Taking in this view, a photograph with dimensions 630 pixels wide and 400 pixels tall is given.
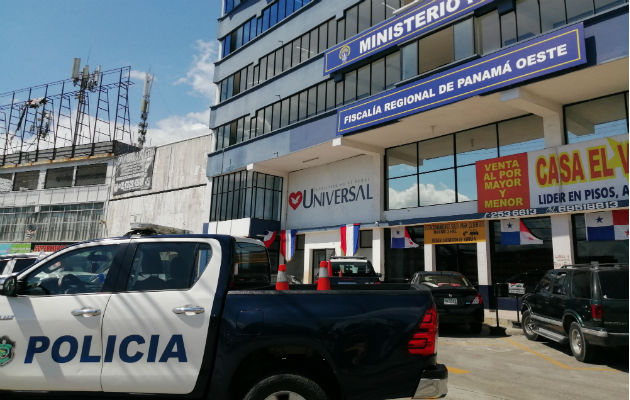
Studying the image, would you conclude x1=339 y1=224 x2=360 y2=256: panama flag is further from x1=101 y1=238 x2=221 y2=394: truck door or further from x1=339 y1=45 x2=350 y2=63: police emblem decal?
x1=101 y1=238 x2=221 y2=394: truck door

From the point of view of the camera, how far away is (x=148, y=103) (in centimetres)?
6906

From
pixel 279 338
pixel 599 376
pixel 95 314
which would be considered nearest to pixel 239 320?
pixel 279 338

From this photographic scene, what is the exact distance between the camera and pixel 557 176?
48.4 feet

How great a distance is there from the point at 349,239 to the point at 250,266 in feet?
58.6

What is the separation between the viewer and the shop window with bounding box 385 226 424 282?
1933cm

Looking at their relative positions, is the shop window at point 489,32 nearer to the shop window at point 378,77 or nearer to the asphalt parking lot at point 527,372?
the shop window at point 378,77

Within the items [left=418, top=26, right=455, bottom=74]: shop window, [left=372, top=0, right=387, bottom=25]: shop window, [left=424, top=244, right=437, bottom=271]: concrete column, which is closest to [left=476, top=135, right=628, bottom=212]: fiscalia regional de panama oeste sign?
[left=424, top=244, right=437, bottom=271]: concrete column

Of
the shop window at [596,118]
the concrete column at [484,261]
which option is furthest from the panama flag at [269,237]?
the shop window at [596,118]

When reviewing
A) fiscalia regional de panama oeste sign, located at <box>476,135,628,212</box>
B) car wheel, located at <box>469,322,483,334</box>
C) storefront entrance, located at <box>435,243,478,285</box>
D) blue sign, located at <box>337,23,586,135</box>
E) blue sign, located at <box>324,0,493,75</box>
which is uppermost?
blue sign, located at <box>324,0,493,75</box>

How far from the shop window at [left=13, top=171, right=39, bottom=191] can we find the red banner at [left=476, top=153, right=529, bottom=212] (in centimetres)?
5380

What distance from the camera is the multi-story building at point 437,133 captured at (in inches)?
541

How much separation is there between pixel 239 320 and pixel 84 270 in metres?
1.73

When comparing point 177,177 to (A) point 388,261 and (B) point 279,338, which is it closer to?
(A) point 388,261

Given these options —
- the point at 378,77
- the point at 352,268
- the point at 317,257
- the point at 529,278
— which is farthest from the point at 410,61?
the point at 317,257
